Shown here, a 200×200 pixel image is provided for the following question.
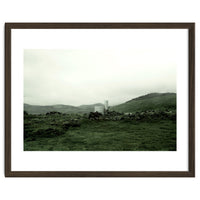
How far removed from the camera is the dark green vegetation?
1152 mm

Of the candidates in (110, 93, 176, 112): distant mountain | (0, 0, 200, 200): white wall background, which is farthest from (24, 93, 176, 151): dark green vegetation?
(0, 0, 200, 200): white wall background

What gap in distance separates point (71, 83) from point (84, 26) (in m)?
0.32

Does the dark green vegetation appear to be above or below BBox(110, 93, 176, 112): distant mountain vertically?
below

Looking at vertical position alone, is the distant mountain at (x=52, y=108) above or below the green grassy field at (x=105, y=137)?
above

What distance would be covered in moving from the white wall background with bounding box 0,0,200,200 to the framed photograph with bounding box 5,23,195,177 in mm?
55

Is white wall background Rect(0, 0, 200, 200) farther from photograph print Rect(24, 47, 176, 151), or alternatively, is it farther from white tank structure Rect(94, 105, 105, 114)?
white tank structure Rect(94, 105, 105, 114)

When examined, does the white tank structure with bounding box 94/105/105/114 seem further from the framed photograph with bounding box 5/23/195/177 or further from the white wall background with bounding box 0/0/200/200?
the white wall background with bounding box 0/0/200/200

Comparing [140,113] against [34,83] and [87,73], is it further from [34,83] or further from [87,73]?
[34,83]

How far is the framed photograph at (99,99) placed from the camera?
114cm
